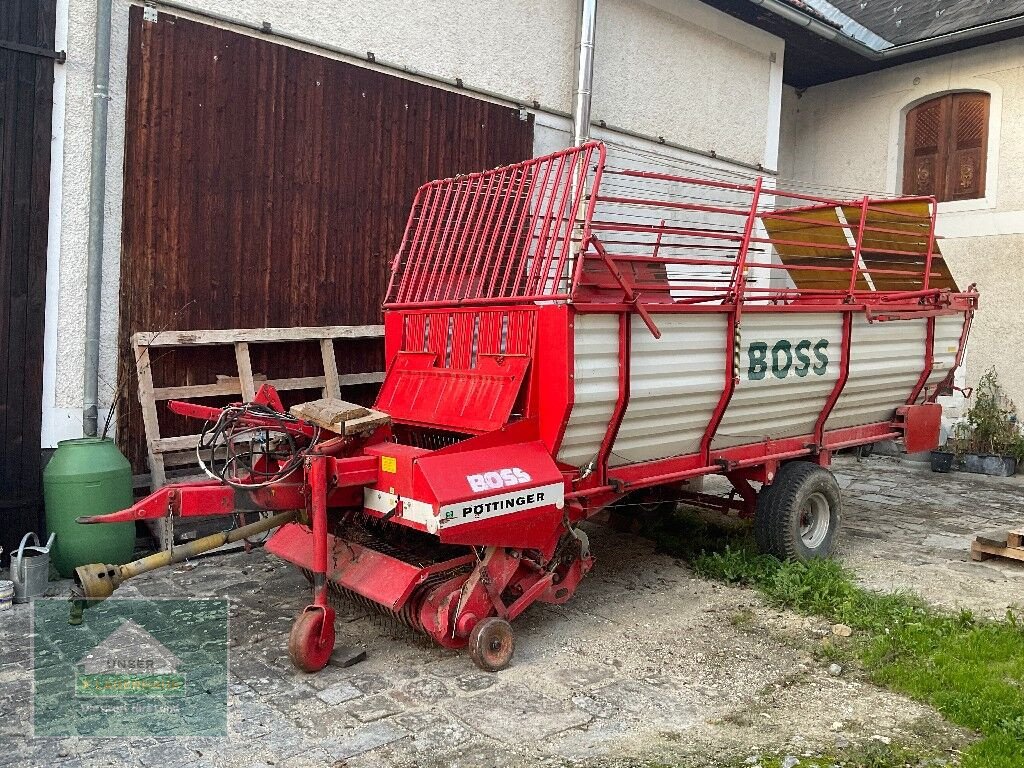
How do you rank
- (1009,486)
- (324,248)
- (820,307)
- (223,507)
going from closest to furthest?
(223,507), (820,307), (324,248), (1009,486)

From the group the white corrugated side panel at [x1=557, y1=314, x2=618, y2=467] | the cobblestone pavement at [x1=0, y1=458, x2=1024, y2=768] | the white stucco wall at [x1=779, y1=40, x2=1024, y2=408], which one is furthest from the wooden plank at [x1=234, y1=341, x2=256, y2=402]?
the white stucco wall at [x1=779, y1=40, x2=1024, y2=408]

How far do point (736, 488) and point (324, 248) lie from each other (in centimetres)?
389

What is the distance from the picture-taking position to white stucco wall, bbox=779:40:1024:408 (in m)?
11.6

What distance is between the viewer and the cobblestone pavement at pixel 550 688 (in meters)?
3.51

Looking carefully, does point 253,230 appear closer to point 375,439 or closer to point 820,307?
point 375,439

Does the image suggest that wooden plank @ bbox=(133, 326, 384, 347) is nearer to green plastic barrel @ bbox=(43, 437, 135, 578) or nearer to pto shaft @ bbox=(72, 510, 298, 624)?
green plastic barrel @ bbox=(43, 437, 135, 578)

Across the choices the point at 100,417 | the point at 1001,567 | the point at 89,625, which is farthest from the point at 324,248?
the point at 1001,567

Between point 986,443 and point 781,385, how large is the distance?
22.2 feet

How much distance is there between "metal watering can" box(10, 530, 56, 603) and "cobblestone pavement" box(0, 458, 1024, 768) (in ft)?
0.79

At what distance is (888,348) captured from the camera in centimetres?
655

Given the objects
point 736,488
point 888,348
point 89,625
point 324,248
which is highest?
point 324,248

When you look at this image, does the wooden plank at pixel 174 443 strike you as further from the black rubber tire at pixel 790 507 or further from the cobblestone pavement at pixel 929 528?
the cobblestone pavement at pixel 929 528

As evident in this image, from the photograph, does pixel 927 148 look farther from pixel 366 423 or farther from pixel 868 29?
pixel 366 423

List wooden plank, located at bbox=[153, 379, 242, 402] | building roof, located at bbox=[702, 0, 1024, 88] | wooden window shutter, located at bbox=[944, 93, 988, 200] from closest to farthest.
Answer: wooden plank, located at bbox=[153, 379, 242, 402]
building roof, located at bbox=[702, 0, 1024, 88]
wooden window shutter, located at bbox=[944, 93, 988, 200]
